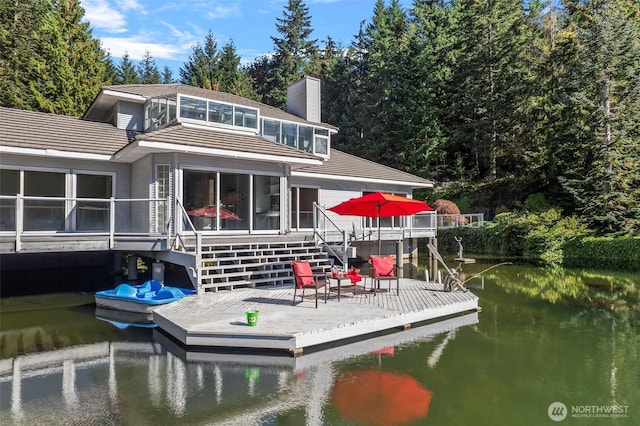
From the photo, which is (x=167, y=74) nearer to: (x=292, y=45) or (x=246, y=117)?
(x=292, y=45)

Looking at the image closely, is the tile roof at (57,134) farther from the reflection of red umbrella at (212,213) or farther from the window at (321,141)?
the window at (321,141)

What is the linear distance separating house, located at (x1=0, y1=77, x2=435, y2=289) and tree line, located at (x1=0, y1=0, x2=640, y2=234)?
15.8 meters

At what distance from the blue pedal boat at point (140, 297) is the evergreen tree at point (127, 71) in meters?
40.3

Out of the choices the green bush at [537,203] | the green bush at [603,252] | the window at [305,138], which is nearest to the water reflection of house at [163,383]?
the window at [305,138]

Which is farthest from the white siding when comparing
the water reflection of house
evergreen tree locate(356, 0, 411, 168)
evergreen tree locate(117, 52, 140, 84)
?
evergreen tree locate(117, 52, 140, 84)

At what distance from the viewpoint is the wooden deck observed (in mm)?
7473

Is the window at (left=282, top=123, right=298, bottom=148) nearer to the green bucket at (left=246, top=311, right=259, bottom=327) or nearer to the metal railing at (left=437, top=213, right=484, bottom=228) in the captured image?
the metal railing at (left=437, top=213, right=484, bottom=228)

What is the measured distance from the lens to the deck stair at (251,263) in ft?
37.7

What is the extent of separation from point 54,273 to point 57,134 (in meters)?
6.34

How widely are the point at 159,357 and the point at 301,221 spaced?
11.0 meters

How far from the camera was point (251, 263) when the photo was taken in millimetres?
12398

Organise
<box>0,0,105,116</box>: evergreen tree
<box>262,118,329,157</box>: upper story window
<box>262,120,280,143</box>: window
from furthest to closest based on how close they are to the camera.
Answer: <box>0,0,105,116</box>: evergreen tree < <box>262,118,329,157</box>: upper story window < <box>262,120,280,143</box>: window

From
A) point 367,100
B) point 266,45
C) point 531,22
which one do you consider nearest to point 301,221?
point 367,100

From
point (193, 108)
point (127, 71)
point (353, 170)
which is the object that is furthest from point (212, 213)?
point (127, 71)
